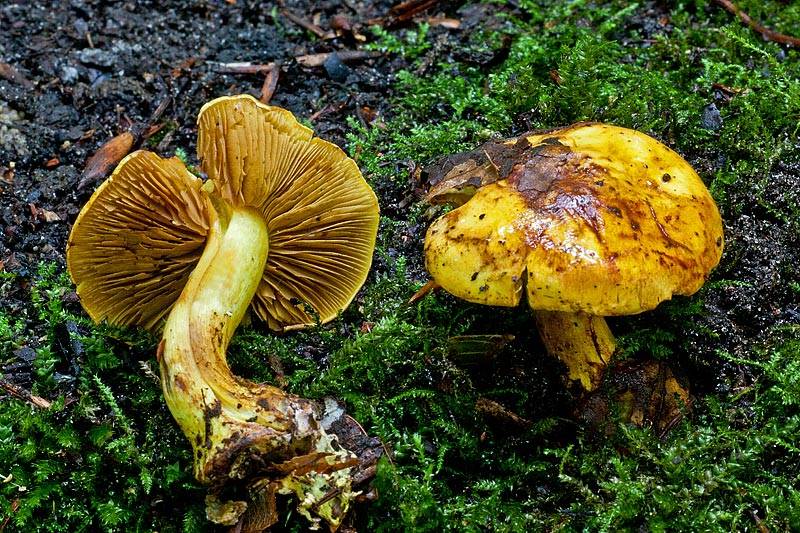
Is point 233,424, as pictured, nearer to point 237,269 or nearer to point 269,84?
point 237,269

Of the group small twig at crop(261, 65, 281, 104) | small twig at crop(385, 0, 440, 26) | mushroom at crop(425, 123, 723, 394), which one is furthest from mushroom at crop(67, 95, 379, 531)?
small twig at crop(385, 0, 440, 26)

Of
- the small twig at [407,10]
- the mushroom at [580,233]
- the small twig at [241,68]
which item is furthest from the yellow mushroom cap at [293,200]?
the small twig at [407,10]

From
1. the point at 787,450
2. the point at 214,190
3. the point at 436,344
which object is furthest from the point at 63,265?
the point at 787,450

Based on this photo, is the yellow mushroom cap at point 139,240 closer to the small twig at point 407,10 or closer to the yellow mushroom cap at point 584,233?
the yellow mushroom cap at point 584,233

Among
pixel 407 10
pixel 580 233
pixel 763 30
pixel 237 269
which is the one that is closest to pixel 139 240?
pixel 237 269

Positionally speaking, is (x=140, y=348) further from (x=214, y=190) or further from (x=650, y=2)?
(x=650, y=2)

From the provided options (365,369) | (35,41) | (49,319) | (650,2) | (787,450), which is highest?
(35,41)
